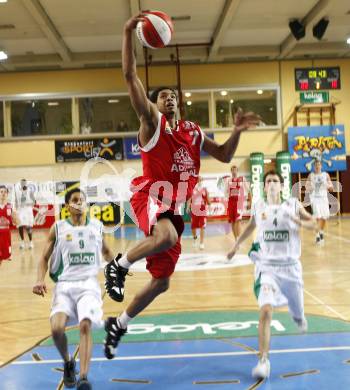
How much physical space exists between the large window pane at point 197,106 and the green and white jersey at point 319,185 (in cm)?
907

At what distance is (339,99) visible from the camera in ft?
73.8

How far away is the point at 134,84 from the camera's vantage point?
3.88 metres

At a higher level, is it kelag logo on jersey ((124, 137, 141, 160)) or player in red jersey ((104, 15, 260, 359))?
kelag logo on jersey ((124, 137, 141, 160))

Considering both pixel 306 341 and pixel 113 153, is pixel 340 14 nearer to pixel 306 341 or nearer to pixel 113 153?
pixel 113 153

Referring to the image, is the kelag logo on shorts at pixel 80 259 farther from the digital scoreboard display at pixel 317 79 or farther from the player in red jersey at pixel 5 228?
the digital scoreboard display at pixel 317 79

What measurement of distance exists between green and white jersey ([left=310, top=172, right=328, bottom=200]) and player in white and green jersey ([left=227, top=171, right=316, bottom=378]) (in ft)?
30.7

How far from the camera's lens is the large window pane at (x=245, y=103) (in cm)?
2242

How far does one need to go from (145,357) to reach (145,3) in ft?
Result: 43.7

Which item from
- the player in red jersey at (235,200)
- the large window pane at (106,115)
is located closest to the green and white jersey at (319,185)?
the player in red jersey at (235,200)

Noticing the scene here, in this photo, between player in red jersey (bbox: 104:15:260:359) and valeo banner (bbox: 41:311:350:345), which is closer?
player in red jersey (bbox: 104:15:260:359)

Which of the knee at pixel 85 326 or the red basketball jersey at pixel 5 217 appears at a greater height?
the red basketball jersey at pixel 5 217

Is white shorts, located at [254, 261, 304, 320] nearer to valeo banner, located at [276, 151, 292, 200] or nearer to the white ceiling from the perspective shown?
the white ceiling

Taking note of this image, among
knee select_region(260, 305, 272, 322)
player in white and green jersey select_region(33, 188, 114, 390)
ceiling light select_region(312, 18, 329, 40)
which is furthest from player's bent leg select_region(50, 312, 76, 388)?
ceiling light select_region(312, 18, 329, 40)

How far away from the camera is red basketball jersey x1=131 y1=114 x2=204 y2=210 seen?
13.8ft
